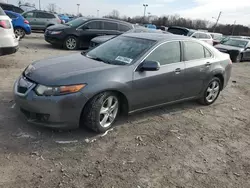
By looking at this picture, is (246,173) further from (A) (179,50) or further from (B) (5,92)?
(B) (5,92)

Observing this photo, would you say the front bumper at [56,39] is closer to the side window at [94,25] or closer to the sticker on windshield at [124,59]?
the side window at [94,25]

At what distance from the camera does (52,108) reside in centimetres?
319

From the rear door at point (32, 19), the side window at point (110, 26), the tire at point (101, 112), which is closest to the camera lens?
the tire at point (101, 112)

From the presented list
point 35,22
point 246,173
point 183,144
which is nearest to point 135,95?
point 183,144

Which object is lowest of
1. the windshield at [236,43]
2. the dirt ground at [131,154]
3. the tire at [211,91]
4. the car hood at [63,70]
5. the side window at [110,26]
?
the dirt ground at [131,154]

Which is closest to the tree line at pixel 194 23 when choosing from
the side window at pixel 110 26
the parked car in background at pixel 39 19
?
the parked car in background at pixel 39 19

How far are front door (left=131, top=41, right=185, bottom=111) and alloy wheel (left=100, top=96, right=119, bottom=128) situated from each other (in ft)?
0.97

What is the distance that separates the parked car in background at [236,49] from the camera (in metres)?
14.1

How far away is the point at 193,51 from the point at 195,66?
0.32 meters

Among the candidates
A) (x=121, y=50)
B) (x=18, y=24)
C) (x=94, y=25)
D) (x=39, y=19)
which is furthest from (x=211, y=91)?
(x=39, y=19)

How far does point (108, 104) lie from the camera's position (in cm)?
368

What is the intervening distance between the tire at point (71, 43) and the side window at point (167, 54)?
771 cm

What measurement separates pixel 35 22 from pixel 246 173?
17314mm

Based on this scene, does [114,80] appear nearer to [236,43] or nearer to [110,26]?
[110,26]
